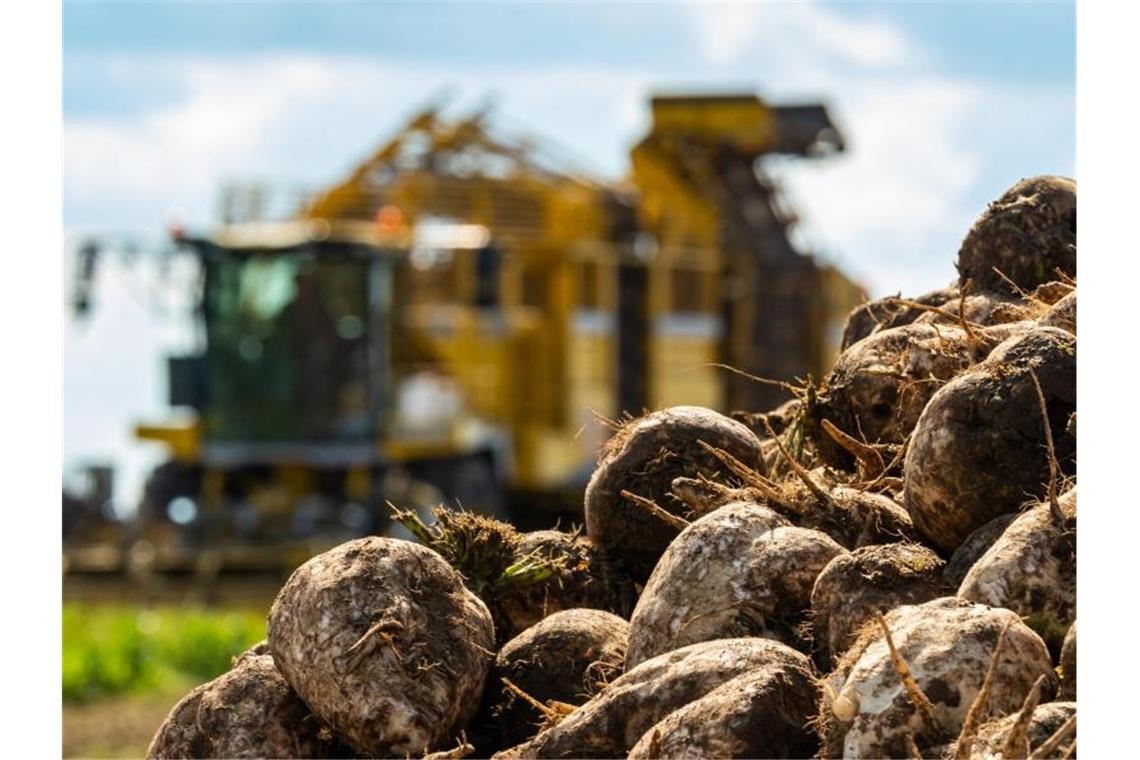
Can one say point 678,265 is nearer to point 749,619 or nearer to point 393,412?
point 393,412

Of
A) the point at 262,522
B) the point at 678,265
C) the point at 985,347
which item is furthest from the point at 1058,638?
the point at 678,265

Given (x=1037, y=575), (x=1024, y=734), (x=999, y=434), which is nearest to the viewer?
(x=1024, y=734)

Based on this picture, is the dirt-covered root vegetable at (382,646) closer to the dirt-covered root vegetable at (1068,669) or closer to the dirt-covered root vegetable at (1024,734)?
the dirt-covered root vegetable at (1024,734)

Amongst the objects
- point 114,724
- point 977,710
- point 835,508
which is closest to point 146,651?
point 114,724

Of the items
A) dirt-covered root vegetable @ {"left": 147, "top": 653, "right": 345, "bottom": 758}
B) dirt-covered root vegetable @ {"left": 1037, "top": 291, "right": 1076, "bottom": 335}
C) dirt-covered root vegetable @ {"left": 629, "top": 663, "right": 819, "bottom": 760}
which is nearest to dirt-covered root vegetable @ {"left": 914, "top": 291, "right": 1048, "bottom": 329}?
dirt-covered root vegetable @ {"left": 1037, "top": 291, "right": 1076, "bottom": 335}

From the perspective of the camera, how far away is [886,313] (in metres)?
6.01

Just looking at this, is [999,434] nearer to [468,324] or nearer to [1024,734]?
[1024,734]

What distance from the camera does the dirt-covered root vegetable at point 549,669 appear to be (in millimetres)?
4828

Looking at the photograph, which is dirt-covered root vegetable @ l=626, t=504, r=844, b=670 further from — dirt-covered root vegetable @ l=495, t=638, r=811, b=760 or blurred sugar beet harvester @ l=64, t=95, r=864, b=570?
blurred sugar beet harvester @ l=64, t=95, r=864, b=570

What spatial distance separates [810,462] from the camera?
557cm

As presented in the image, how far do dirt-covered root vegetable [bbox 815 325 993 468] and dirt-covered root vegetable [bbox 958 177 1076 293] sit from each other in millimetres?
427

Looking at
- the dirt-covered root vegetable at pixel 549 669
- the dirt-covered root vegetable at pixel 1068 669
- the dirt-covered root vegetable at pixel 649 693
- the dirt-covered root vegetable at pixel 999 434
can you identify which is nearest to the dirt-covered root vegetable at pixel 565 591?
the dirt-covered root vegetable at pixel 549 669

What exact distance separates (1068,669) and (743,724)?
0.68 meters

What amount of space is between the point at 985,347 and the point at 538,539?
4.50 ft
